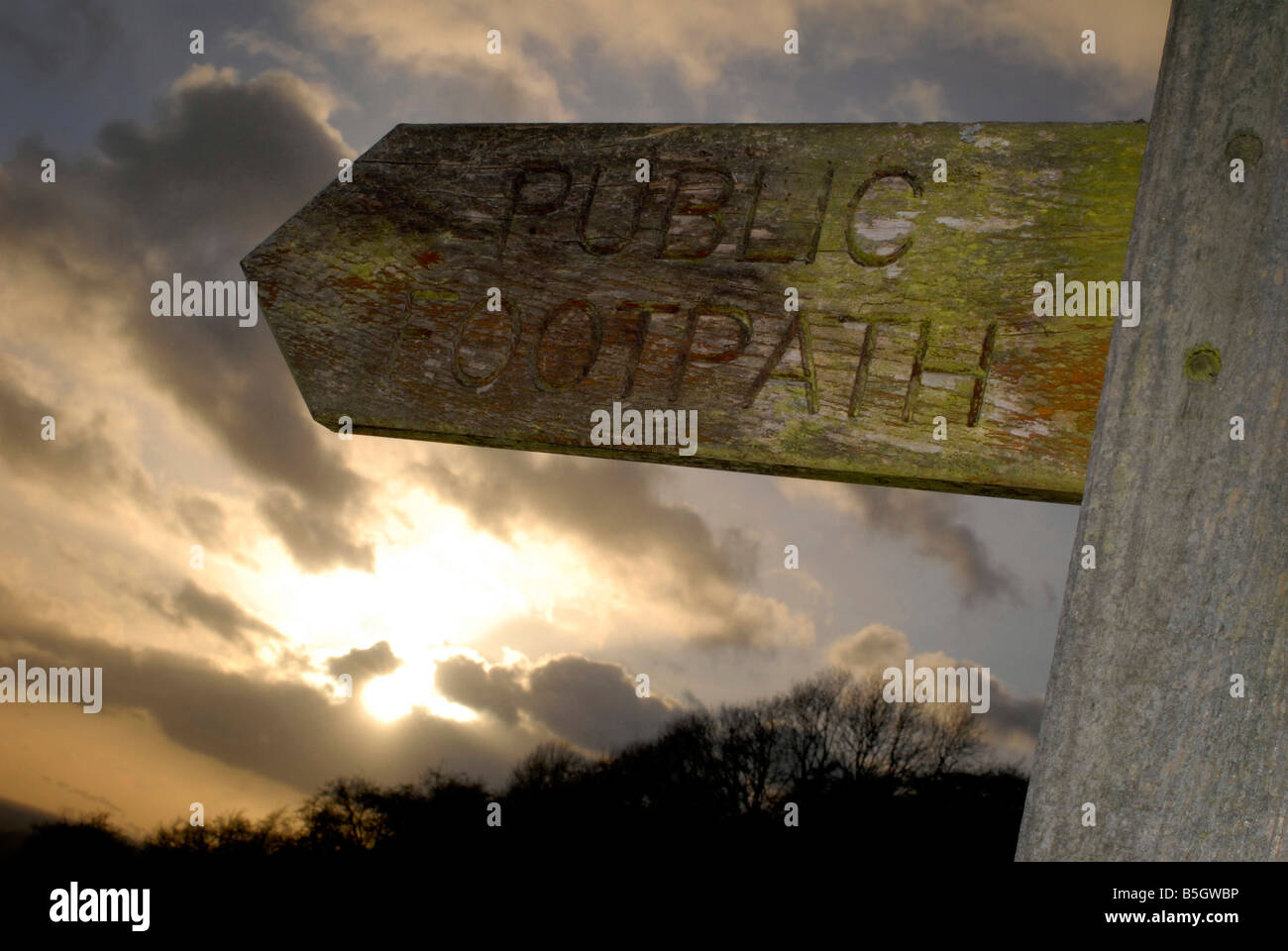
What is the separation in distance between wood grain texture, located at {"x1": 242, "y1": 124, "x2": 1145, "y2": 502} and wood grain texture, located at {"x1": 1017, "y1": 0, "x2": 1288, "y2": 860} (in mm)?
152

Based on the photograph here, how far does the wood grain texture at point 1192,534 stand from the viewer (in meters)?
0.88

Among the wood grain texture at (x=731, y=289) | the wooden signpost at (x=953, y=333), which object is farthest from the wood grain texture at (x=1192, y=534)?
the wood grain texture at (x=731, y=289)

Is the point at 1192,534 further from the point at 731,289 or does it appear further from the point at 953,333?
the point at 731,289

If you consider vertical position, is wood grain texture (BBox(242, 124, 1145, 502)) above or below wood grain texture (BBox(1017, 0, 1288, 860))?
above

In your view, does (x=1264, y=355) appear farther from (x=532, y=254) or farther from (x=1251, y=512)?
(x=532, y=254)

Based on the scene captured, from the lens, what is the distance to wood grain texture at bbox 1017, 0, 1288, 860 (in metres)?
0.88

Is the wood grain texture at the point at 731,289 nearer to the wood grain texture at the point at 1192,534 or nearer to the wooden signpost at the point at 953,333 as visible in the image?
the wooden signpost at the point at 953,333

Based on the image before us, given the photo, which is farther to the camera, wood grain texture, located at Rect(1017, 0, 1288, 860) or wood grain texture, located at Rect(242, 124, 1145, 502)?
wood grain texture, located at Rect(242, 124, 1145, 502)

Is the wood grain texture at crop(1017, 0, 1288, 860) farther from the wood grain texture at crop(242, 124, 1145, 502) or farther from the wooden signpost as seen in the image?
the wood grain texture at crop(242, 124, 1145, 502)

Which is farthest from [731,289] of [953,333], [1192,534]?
[1192,534]

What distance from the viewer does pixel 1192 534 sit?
0.93m

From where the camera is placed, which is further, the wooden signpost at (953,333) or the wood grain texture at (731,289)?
the wood grain texture at (731,289)

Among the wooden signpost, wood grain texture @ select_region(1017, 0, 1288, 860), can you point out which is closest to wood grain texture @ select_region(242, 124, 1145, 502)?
the wooden signpost
